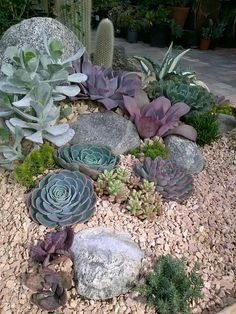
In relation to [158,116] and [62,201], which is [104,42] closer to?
[158,116]

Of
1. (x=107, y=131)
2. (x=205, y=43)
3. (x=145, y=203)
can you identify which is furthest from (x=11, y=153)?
(x=205, y=43)

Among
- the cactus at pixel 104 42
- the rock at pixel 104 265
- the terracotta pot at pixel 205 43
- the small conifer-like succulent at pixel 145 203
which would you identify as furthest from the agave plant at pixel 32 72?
the terracotta pot at pixel 205 43

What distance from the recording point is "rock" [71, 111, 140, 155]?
9.50 feet

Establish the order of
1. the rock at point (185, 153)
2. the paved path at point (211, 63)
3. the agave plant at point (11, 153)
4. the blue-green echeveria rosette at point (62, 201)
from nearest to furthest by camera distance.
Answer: the blue-green echeveria rosette at point (62, 201) → the agave plant at point (11, 153) → the rock at point (185, 153) → the paved path at point (211, 63)

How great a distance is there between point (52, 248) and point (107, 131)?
Answer: 102cm

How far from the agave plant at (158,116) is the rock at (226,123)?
58cm

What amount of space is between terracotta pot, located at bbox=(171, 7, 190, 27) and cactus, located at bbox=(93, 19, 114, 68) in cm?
536

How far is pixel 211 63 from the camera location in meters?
7.74

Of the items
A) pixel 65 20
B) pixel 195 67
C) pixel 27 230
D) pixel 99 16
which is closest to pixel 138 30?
pixel 99 16

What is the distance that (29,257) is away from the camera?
228 cm

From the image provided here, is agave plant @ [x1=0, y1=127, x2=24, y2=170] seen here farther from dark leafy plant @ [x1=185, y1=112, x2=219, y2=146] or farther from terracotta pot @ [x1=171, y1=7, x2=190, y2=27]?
terracotta pot @ [x1=171, y1=7, x2=190, y2=27]

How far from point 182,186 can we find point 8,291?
114cm

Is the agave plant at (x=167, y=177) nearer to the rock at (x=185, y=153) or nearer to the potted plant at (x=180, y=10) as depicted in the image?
the rock at (x=185, y=153)

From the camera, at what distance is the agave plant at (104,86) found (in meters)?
3.06
